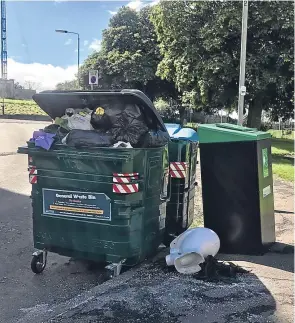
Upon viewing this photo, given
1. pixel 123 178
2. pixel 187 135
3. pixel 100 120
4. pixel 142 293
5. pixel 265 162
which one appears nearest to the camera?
pixel 142 293

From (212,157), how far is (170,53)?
1650 cm

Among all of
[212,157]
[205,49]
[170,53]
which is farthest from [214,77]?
[212,157]

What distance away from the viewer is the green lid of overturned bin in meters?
4.69

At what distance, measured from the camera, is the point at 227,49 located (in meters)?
18.2

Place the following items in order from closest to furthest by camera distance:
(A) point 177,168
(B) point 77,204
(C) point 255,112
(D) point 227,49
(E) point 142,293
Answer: (E) point 142,293
(B) point 77,204
(A) point 177,168
(D) point 227,49
(C) point 255,112

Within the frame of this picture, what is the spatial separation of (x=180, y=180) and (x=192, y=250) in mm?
1198

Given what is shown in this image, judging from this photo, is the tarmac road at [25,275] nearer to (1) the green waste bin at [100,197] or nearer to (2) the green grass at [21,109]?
(1) the green waste bin at [100,197]

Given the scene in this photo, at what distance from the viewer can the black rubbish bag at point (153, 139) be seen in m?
4.46

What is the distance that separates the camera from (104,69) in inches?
1474

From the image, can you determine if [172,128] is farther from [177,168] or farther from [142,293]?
[142,293]

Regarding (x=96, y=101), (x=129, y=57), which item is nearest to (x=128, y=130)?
(x=96, y=101)

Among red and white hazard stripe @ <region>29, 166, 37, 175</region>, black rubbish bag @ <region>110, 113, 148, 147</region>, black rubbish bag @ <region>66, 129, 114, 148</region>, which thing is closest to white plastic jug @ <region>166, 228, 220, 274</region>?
black rubbish bag @ <region>110, 113, 148, 147</region>

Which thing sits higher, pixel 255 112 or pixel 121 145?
pixel 255 112

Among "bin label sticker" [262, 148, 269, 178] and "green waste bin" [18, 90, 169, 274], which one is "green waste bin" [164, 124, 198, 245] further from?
"bin label sticker" [262, 148, 269, 178]
